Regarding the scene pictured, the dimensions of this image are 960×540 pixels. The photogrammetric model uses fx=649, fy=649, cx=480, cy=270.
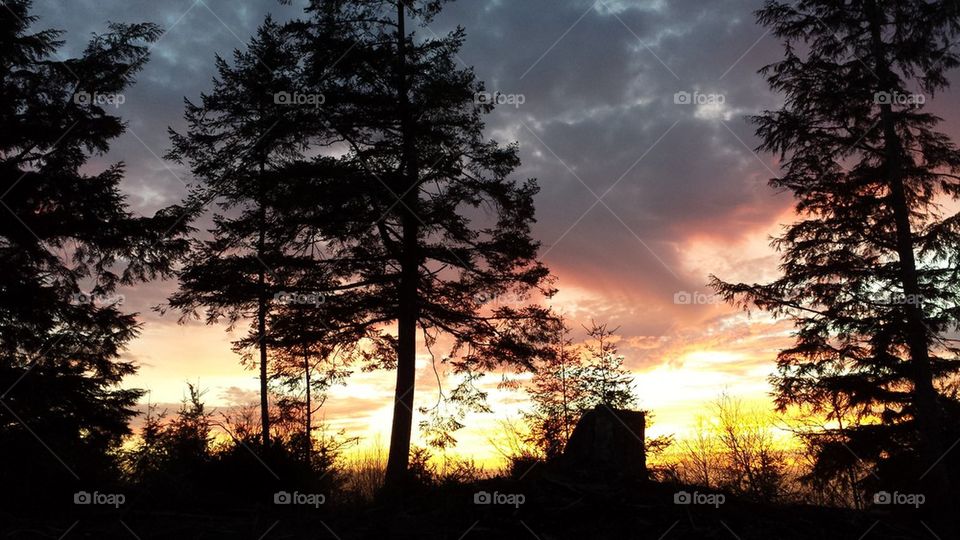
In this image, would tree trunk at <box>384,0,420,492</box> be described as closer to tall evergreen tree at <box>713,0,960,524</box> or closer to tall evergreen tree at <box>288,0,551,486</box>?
tall evergreen tree at <box>288,0,551,486</box>

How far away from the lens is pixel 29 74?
706 inches

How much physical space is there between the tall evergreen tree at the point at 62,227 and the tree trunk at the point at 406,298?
22.8 feet

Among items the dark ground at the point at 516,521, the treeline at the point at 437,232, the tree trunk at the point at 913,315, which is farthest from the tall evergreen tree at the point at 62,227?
the tree trunk at the point at 913,315

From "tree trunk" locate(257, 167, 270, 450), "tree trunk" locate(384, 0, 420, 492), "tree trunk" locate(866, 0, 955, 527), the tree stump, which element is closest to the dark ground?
the tree stump

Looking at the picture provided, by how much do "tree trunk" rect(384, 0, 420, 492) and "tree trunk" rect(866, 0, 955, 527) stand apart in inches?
485

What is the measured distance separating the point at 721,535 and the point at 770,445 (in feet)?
33.0

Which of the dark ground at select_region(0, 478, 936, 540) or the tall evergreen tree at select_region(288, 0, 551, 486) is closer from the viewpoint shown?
the dark ground at select_region(0, 478, 936, 540)

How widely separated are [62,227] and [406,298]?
9754 mm

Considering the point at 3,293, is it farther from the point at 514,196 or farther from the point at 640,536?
the point at 640,536

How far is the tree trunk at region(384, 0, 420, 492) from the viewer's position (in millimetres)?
15836

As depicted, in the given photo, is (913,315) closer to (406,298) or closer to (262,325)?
(406,298)

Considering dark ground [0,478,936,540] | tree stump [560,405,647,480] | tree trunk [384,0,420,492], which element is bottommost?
dark ground [0,478,936,540]

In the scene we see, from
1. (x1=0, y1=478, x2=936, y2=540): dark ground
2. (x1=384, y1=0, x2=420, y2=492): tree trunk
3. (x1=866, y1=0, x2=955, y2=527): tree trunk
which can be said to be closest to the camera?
(x1=0, y1=478, x2=936, y2=540): dark ground

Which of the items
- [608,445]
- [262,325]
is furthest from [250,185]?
[608,445]
